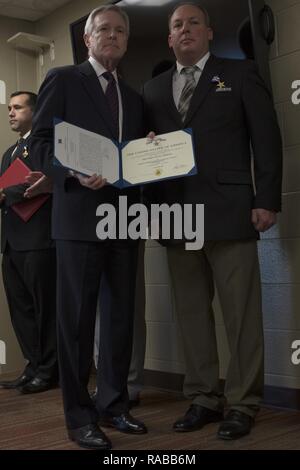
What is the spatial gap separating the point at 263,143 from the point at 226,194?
0.21 metres

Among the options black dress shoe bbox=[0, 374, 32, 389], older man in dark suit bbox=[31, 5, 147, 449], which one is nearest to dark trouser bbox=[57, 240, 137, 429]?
older man in dark suit bbox=[31, 5, 147, 449]

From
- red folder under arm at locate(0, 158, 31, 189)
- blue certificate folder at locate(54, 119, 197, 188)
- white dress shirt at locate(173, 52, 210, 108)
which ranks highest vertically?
white dress shirt at locate(173, 52, 210, 108)

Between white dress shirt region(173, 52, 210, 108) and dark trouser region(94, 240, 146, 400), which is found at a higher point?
white dress shirt region(173, 52, 210, 108)

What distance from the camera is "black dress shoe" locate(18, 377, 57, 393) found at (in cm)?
282

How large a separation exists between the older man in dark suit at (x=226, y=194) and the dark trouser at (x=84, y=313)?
28 centimetres

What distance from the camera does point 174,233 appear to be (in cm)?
207

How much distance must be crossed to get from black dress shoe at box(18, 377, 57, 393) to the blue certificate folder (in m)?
1.39

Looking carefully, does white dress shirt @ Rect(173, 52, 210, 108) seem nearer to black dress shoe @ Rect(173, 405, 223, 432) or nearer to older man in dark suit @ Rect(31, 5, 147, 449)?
older man in dark suit @ Rect(31, 5, 147, 449)

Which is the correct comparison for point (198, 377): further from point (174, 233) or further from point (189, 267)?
point (174, 233)

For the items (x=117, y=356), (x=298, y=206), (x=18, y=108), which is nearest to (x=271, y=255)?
(x=298, y=206)

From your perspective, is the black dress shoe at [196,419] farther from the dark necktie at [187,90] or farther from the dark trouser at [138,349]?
the dark necktie at [187,90]

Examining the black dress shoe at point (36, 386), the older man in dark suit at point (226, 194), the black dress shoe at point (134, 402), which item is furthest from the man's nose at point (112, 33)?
the black dress shoe at point (36, 386)

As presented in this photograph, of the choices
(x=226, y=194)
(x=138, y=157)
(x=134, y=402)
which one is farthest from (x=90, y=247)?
(x=134, y=402)

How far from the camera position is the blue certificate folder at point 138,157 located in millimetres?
1786
